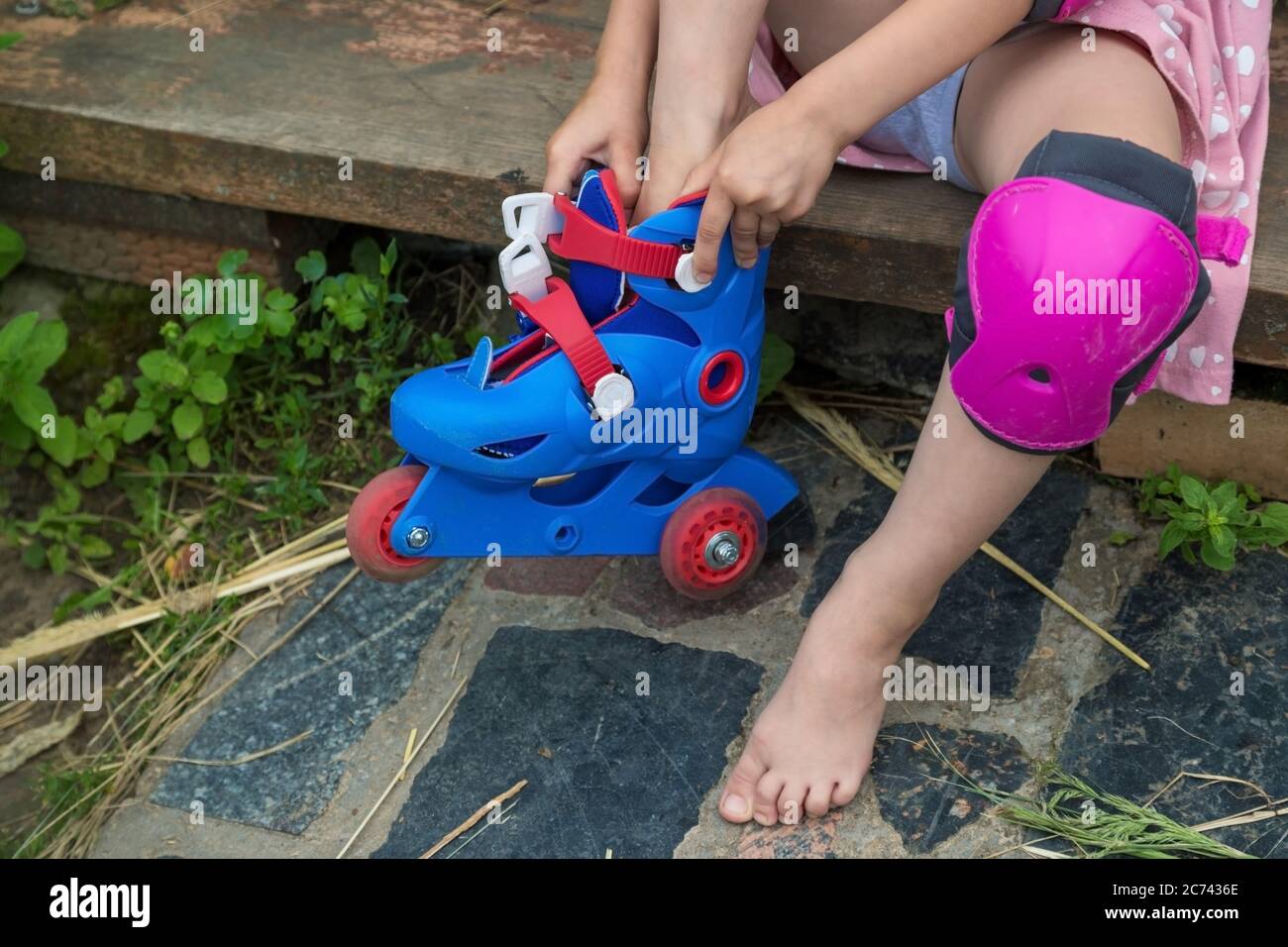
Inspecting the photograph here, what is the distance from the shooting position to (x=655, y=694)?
151cm

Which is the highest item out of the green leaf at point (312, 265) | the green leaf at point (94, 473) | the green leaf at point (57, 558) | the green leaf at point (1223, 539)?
the green leaf at point (1223, 539)

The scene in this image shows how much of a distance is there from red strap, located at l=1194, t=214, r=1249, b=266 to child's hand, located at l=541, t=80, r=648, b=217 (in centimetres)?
58

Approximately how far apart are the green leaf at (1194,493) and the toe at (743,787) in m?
0.58

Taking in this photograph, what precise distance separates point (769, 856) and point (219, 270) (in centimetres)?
110

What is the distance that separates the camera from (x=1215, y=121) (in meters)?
1.38

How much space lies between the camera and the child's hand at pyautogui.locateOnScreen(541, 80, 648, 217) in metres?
1.48

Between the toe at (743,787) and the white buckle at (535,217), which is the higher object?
the white buckle at (535,217)

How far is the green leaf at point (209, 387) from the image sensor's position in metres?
1.88

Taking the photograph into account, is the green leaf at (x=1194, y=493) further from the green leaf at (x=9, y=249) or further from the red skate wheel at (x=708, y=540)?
the green leaf at (x=9, y=249)

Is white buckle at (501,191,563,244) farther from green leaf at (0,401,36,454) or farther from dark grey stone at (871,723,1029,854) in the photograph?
green leaf at (0,401,36,454)

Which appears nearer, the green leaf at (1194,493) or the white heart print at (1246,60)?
the white heart print at (1246,60)

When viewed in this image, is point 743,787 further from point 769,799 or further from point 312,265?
point 312,265

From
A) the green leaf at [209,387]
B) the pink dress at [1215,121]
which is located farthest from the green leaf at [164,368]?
the pink dress at [1215,121]

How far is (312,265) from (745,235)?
2.74ft
